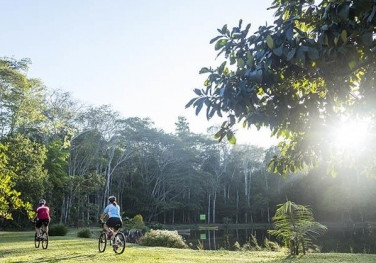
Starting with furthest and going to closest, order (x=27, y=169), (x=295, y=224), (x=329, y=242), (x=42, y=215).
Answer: (x=27, y=169), (x=329, y=242), (x=42, y=215), (x=295, y=224)

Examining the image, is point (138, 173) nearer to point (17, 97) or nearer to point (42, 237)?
point (17, 97)

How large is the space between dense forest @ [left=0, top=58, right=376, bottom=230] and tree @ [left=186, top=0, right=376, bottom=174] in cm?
2007

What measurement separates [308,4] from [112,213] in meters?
6.67

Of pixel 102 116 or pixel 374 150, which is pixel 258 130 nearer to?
pixel 374 150

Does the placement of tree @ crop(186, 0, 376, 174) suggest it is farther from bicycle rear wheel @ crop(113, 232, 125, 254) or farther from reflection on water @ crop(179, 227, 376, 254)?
reflection on water @ crop(179, 227, 376, 254)

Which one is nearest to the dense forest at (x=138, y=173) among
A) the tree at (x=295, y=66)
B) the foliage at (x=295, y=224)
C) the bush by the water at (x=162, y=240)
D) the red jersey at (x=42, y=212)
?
the bush by the water at (x=162, y=240)

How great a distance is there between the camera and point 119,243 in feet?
28.6

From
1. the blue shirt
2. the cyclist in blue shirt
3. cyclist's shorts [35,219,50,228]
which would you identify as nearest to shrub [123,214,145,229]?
cyclist's shorts [35,219,50,228]

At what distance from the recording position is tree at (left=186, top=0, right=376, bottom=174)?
243 cm

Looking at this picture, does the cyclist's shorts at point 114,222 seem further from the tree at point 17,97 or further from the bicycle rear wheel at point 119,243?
the tree at point 17,97

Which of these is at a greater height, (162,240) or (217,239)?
(162,240)

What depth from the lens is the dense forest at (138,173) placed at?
24.6m

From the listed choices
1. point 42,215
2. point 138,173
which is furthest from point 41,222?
point 138,173

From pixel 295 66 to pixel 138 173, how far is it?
132 feet
